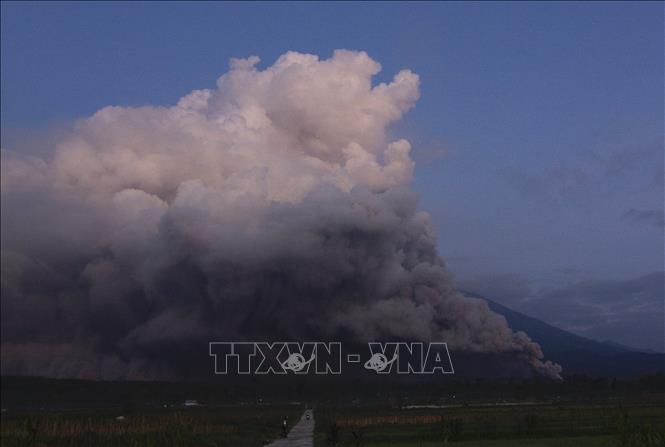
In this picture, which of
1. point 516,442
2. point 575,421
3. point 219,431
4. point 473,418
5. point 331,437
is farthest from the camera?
point 473,418

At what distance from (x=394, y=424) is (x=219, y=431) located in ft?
67.3

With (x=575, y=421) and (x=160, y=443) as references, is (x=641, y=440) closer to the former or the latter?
(x=160, y=443)

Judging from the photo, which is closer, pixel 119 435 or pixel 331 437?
pixel 331 437

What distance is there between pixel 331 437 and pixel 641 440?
27867 mm

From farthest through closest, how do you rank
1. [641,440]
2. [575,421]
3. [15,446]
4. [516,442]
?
[575,421], [516,442], [15,446], [641,440]

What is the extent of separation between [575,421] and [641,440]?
56.6m

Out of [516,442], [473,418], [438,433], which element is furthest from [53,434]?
[473,418]

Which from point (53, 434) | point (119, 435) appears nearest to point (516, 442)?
point (119, 435)

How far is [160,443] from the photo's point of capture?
53.5 metres

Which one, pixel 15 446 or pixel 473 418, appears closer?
pixel 15 446

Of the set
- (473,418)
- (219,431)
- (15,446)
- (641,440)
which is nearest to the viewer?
(641,440)

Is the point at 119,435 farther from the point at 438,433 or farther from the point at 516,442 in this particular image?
the point at 516,442

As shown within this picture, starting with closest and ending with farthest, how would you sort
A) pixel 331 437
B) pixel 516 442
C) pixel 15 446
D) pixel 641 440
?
1. pixel 641 440
2. pixel 15 446
3. pixel 331 437
4. pixel 516 442

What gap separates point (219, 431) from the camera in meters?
78.2
